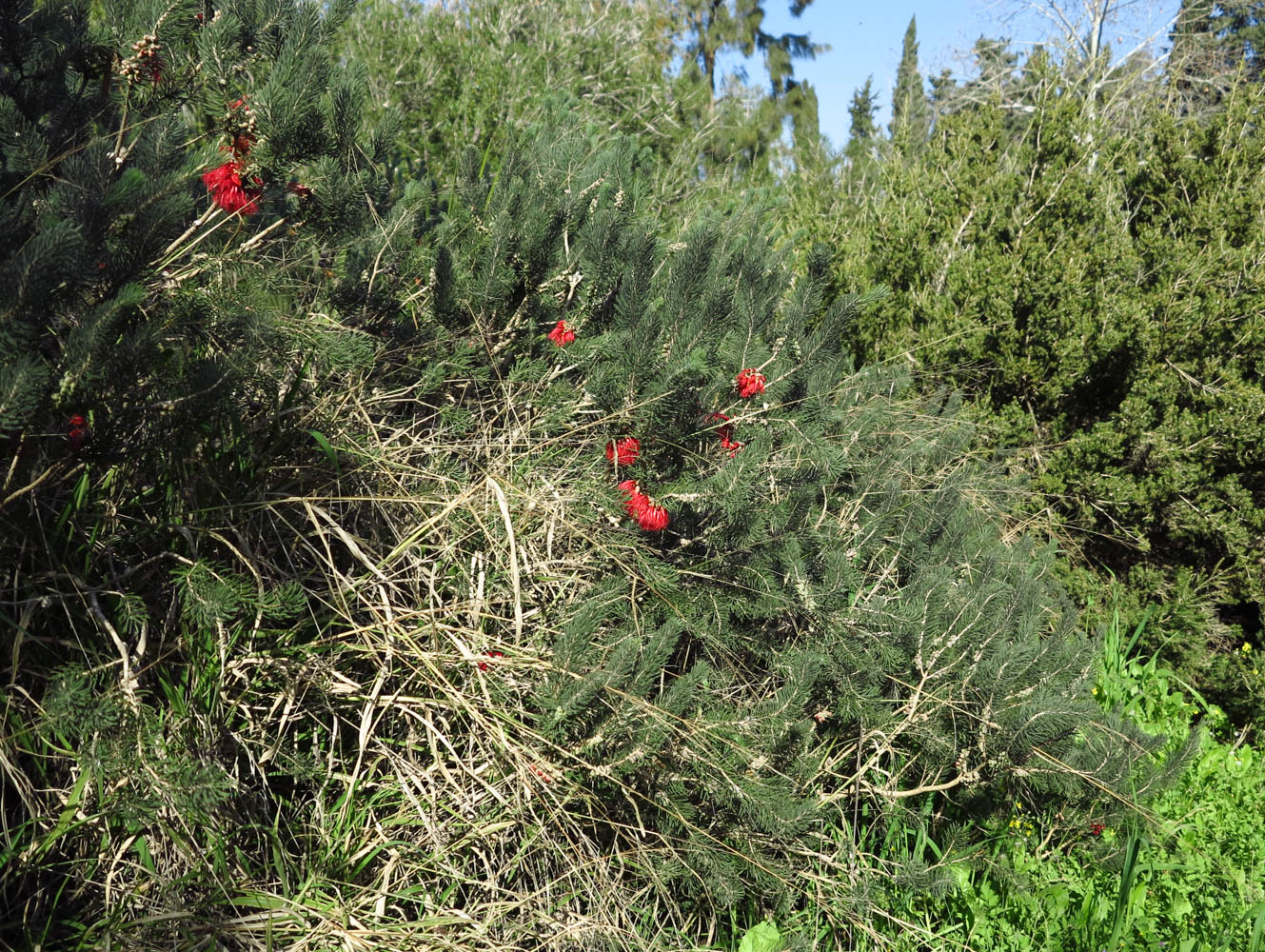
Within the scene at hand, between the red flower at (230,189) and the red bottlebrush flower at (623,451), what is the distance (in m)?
1.06

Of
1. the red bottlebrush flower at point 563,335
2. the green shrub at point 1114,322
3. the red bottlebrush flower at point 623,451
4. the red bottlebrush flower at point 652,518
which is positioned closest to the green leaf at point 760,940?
the red bottlebrush flower at point 652,518

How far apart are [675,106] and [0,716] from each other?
768 centimetres

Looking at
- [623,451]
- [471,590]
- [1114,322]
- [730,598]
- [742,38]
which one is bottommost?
[471,590]

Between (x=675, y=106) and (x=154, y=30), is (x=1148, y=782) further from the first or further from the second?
(x=675, y=106)

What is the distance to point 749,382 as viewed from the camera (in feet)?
8.66

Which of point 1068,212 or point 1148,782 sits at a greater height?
point 1068,212

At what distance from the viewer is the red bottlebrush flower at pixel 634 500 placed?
2.41 metres

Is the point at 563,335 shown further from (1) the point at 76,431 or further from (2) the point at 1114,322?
(2) the point at 1114,322

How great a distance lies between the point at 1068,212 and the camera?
15.3 ft

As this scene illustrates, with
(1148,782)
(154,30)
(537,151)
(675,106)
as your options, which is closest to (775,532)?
(1148,782)

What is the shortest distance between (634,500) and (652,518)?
71mm

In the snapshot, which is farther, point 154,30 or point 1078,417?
point 1078,417

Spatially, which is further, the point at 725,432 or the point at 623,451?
the point at 725,432

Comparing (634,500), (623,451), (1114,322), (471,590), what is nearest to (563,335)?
(623,451)
